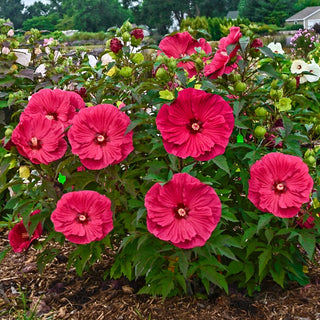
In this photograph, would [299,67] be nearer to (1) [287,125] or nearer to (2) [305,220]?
(1) [287,125]

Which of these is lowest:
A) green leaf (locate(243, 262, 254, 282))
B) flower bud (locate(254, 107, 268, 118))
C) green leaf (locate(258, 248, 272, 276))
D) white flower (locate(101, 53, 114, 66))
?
green leaf (locate(243, 262, 254, 282))

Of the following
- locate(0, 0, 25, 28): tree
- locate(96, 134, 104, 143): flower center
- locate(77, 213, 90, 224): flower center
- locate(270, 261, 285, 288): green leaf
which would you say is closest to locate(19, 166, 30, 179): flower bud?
locate(77, 213, 90, 224): flower center

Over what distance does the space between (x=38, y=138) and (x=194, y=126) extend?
0.61 metres

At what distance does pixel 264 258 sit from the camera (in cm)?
205

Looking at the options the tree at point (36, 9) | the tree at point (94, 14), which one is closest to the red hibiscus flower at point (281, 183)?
the tree at point (94, 14)

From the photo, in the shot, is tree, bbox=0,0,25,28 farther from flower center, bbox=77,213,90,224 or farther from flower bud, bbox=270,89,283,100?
flower bud, bbox=270,89,283,100

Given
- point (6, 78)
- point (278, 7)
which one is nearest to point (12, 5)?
point (278, 7)

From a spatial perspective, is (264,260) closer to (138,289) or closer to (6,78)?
(138,289)

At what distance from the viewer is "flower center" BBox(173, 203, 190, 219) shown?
183cm

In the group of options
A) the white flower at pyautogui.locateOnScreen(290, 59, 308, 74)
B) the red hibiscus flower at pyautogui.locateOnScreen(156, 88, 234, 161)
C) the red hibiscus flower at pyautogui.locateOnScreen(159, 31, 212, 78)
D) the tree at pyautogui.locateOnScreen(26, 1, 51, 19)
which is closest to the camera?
the red hibiscus flower at pyautogui.locateOnScreen(156, 88, 234, 161)

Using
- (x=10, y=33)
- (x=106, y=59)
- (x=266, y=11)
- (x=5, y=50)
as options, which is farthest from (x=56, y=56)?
(x=266, y=11)

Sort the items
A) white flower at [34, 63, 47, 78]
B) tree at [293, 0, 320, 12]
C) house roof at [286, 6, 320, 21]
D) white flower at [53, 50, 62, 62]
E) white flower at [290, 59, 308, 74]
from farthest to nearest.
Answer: tree at [293, 0, 320, 12] → house roof at [286, 6, 320, 21] → white flower at [53, 50, 62, 62] → white flower at [34, 63, 47, 78] → white flower at [290, 59, 308, 74]

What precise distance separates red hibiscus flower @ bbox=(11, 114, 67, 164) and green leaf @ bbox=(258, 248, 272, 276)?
93cm

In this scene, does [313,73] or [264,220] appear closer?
[264,220]
